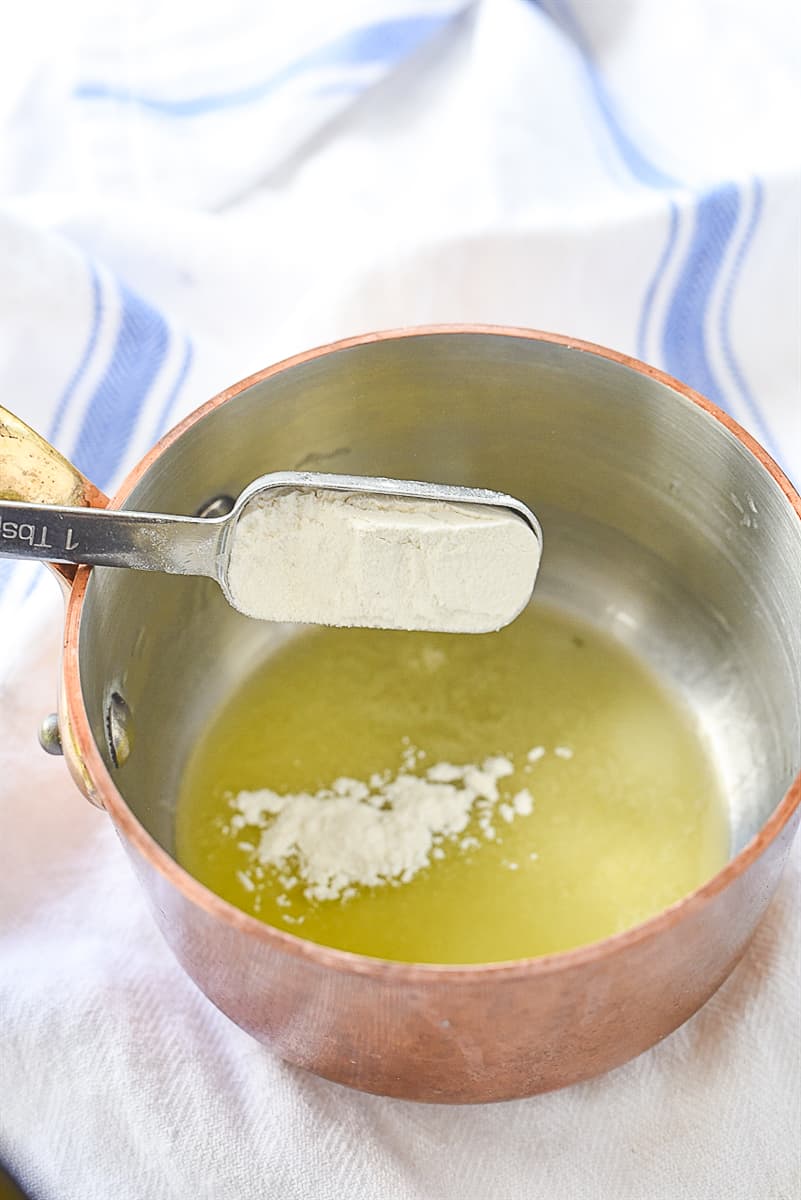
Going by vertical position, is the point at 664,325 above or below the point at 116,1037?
above

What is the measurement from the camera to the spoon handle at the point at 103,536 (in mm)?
628

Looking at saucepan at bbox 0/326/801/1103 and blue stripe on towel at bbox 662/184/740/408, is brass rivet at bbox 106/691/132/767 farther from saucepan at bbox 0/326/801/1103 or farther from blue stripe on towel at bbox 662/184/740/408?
blue stripe on towel at bbox 662/184/740/408

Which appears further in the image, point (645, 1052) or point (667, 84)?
point (667, 84)

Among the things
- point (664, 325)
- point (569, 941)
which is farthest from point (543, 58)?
point (569, 941)

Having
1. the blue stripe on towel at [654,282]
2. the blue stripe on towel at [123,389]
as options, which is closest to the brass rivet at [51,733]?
the blue stripe on towel at [123,389]

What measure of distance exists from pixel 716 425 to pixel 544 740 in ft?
0.68

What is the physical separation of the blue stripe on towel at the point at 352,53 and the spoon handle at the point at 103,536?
45cm

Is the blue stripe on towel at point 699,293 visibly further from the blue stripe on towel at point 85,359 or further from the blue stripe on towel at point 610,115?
the blue stripe on towel at point 85,359

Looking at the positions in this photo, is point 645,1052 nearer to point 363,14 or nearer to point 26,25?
point 363,14

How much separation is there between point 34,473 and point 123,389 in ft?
0.91

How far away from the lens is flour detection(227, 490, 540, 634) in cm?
70

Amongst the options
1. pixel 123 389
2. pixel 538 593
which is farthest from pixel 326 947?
pixel 123 389

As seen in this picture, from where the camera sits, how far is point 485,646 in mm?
857

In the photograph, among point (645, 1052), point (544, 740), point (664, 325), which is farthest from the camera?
point (664, 325)
